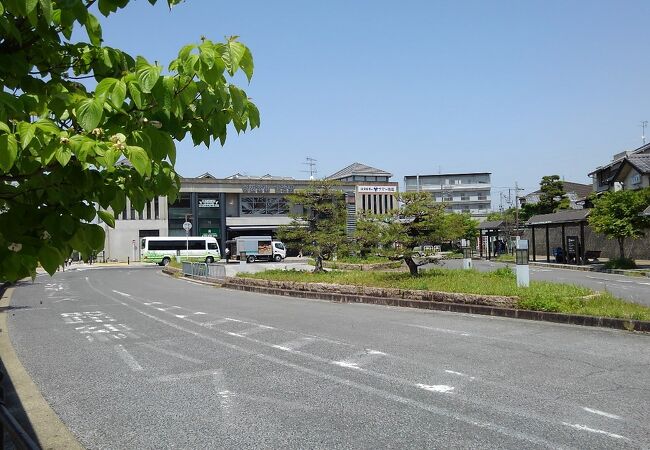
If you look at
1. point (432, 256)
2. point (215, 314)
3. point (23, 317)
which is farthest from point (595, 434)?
point (432, 256)

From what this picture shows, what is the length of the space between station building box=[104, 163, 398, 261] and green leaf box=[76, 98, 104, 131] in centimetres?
5870

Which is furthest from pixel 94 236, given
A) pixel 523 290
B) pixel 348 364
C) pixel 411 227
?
pixel 411 227

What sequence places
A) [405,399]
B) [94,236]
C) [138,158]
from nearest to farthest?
[138,158]
[94,236]
[405,399]

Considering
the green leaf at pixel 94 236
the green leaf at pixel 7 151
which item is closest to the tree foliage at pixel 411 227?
the green leaf at pixel 94 236

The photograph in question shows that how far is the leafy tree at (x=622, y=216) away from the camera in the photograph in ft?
94.8

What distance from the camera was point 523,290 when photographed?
44.4 ft

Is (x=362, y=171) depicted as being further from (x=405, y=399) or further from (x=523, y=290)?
(x=405, y=399)

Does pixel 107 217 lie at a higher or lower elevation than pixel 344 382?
higher

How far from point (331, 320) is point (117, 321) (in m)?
5.21

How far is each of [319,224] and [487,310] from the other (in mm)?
13455

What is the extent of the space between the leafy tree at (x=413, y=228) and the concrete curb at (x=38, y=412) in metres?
12.4

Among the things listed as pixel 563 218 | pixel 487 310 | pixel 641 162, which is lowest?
pixel 487 310

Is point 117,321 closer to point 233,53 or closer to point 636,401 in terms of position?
point 636,401

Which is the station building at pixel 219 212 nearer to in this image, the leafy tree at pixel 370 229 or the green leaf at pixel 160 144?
the leafy tree at pixel 370 229
